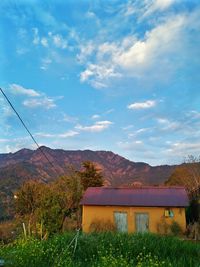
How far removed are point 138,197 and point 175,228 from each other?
3640 mm

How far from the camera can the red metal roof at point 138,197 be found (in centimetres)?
2414

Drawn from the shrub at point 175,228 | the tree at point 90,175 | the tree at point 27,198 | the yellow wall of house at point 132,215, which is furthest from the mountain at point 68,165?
the shrub at point 175,228

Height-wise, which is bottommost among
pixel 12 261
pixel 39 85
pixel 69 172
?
pixel 12 261

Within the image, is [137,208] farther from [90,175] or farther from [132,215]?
[90,175]

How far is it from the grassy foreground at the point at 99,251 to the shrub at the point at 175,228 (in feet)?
44.1

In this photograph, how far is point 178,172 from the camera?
129ft

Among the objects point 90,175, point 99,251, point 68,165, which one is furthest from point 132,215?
point 99,251

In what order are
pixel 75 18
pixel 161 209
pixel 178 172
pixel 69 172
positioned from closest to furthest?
pixel 75 18, pixel 161 209, pixel 69 172, pixel 178 172

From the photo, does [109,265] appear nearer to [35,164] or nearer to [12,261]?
[12,261]

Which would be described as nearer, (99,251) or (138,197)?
(99,251)

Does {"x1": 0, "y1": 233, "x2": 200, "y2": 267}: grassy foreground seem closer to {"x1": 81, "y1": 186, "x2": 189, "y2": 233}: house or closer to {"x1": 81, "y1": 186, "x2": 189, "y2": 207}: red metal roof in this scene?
{"x1": 81, "y1": 186, "x2": 189, "y2": 233}: house

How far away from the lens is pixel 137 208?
24.5 metres

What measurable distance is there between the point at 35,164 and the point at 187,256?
66.5 metres

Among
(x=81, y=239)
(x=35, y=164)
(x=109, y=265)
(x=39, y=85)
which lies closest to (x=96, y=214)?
(x=39, y=85)
